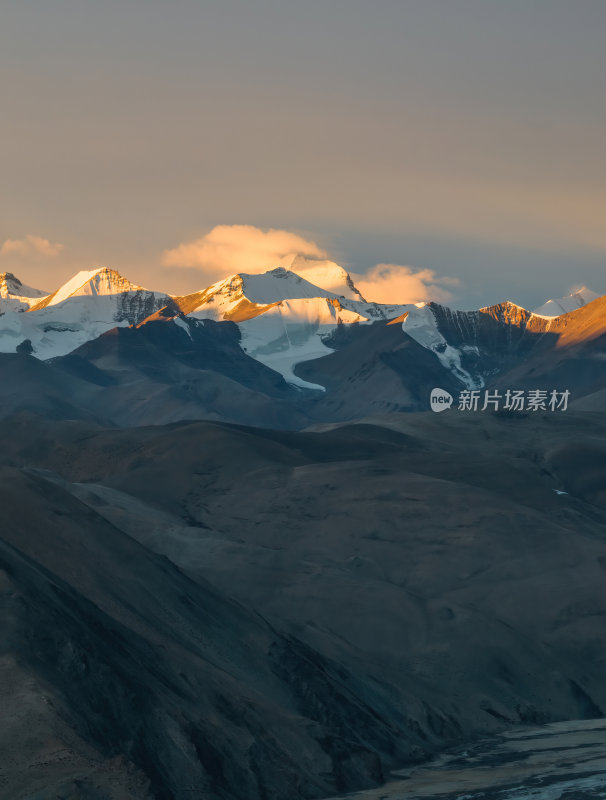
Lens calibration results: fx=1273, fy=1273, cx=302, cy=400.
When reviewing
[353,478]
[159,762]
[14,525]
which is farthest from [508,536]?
[159,762]

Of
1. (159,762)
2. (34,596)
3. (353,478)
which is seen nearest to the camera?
(159,762)

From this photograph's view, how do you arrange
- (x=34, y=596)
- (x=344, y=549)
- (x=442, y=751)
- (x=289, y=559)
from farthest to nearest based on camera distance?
1. (x=344, y=549)
2. (x=289, y=559)
3. (x=442, y=751)
4. (x=34, y=596)

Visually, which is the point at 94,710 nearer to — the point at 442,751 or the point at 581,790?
the point at 581,790

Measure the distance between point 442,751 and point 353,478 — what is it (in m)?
80.8

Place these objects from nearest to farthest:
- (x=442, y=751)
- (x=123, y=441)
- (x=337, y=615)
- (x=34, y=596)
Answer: (x=34, y=596)
(x=442, y=751)
(x=337, y=615)
(x=123, y=441)

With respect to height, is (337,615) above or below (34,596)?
below

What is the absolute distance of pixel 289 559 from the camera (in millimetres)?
113938

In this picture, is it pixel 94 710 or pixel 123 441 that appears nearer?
pixel 94 710

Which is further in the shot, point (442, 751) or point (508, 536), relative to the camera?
point (508, 536)

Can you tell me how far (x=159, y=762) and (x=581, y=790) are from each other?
20059mm

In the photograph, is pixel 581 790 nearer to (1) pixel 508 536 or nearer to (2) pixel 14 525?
(2) pixel 14 525

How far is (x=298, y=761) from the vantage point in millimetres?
57875

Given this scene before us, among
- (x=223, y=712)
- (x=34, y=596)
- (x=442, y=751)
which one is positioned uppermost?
(x=34, y=596)

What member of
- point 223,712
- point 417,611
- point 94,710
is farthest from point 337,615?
point 94,710
